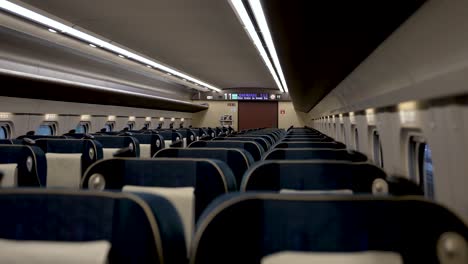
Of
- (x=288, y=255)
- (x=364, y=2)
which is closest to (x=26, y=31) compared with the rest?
(x=364, y=2)

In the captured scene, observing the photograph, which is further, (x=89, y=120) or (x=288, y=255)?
(x=89, y=120)

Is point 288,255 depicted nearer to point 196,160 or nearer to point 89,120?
point 196,160

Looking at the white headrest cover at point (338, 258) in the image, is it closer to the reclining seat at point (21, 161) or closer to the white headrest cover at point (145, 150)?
the reclining seat at point (21, 161)

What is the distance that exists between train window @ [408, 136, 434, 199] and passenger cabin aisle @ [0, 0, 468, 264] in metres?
0.02

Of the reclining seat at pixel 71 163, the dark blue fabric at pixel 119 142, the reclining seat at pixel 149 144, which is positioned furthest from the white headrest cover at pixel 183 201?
the reclining seat at pixel 149 144

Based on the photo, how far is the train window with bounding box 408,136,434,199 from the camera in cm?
334

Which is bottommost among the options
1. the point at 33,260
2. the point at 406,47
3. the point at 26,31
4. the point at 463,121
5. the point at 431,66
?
the point at 33,260

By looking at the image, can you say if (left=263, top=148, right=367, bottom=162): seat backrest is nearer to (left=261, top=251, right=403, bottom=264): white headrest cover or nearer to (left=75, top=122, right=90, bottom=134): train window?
(left=261, top=251, right=403, bottom=264): white headrest cover

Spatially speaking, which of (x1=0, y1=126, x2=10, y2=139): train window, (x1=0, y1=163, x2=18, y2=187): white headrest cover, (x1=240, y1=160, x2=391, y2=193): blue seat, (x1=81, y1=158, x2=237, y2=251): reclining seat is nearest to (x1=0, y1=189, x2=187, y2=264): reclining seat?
(x1=81, y1=158, x2=237, y2=251): reclining seat

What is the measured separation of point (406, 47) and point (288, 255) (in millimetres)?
2889

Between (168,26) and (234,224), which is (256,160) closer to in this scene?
(234,224)

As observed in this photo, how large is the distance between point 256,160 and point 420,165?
5.98ft

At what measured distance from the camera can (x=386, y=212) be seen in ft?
3.16

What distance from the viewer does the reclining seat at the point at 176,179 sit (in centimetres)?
199
